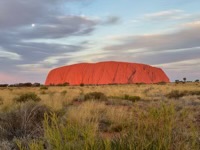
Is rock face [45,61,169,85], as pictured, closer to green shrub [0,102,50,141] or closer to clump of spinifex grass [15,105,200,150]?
green shrub [0,102,50,141]

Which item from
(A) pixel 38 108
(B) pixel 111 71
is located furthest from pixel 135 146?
(B) pixel 111 71

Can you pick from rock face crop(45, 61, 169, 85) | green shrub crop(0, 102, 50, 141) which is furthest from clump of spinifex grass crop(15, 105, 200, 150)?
rock face crop(45, 61, 169, 85)

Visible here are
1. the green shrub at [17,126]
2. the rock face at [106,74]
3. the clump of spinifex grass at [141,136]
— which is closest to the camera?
the clump of spinifex grass at [141,136]

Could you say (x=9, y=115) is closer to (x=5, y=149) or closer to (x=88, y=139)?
(x=5, y=149)

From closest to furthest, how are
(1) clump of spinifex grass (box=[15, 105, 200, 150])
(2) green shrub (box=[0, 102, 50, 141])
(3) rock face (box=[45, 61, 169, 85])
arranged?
(1) clump of spinifex grass (box=[15, 105, 200, 150]) → (2) green shrub (box=[0, 102, 50, 141]) → (3) rock face (box=[45, 61, 169, 85])

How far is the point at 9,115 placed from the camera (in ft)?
33.0

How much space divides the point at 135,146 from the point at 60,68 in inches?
7614

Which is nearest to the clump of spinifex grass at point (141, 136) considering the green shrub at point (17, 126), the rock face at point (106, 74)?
the green shrub at point (17, 126)

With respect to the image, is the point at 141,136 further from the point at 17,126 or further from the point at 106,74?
the point at 106,74

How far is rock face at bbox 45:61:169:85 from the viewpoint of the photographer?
16962cm

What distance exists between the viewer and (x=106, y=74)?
172 meters

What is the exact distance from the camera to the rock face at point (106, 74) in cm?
16962

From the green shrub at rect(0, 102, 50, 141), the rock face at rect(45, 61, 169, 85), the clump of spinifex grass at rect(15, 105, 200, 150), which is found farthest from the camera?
the rock face at rect(45, 61, 169, 85)

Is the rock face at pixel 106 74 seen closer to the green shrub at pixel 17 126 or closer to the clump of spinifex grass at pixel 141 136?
the green shrub at pixel 17 126
